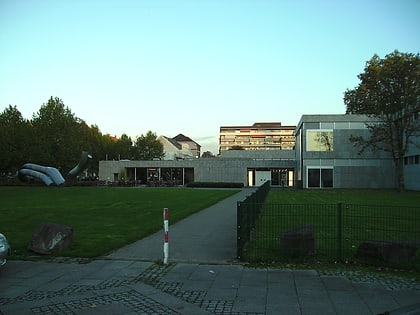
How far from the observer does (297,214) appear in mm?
13562

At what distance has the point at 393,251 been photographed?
8.05 meters

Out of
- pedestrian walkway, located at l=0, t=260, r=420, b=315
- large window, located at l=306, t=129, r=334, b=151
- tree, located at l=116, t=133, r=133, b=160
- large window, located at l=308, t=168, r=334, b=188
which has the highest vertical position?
tree, located at l=116, t=133, r=133, b=160

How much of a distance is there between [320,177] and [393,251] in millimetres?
42034

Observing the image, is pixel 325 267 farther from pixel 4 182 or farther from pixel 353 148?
pixel 4 182

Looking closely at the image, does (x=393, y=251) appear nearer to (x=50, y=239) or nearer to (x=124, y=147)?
(x=50, y=239)

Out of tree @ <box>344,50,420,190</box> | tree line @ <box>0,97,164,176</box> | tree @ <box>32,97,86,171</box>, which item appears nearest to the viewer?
Result: tree @ <box>344,50,420,190</box>

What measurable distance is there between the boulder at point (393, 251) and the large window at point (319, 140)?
1653 inches

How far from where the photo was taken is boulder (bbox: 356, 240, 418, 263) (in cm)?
804

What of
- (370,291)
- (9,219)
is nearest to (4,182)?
(9,219)

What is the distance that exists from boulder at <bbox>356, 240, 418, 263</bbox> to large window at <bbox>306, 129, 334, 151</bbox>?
4198 centimetres

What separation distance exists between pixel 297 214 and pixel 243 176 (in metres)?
49.4

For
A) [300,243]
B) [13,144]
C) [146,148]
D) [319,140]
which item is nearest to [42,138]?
[13,144]

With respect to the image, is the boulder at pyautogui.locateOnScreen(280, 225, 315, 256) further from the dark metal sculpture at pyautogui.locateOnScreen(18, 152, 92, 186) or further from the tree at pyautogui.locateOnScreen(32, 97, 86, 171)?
the tree at pyautogui.locateOnScreen(32, 97, 86, 171)

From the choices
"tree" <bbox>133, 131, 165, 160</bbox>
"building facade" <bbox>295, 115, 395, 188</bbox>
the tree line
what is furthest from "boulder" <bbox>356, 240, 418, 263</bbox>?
"tree" <bbox>133, 131, 165, 160</bbox>
